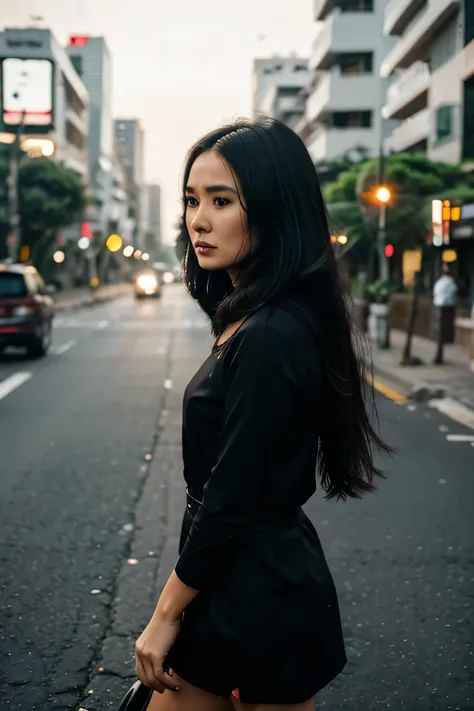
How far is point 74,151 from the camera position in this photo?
93.8m

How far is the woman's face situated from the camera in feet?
6.26

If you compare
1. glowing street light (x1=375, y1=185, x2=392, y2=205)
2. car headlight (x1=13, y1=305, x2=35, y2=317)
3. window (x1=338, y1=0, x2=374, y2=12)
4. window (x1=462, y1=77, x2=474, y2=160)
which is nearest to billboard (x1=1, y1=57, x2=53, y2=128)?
window (x1=338, y1=0, x2=374, y2=12)

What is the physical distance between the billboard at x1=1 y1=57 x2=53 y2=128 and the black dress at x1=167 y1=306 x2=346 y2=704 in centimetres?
6955

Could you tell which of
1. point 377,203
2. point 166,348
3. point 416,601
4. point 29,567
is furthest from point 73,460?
point 377,203

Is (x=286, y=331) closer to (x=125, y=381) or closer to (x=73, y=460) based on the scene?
(x=73, y=460)

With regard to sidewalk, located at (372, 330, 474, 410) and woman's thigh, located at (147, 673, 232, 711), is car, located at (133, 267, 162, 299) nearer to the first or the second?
sidewalk, located at (372, 330, 474, 410)

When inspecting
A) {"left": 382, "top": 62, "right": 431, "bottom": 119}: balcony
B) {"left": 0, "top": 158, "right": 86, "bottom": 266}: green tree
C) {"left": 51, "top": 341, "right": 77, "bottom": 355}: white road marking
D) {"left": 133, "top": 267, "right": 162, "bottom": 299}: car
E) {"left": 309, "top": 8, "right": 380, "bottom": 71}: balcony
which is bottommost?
{"left": 51, "top": 341, "right": 77, "bottom": 355}: white road marking

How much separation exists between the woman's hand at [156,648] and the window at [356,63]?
2626 inches

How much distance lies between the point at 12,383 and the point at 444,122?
83.8 feet

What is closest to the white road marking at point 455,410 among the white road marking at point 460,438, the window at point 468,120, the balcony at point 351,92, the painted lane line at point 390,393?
the painted lane line at point 390,393

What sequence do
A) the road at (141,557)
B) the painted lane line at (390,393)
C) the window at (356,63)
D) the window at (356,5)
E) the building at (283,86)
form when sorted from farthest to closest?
the building at (283,86)
the window at (356,63)
the window at (356,5)
the painted lane line at (390,393)
the road at (141,557)

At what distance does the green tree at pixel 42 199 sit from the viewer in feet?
181

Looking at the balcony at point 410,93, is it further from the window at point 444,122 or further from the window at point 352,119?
the window at point 352,119

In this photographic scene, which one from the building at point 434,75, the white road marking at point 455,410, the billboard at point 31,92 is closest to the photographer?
the white road marking at point 455,410
